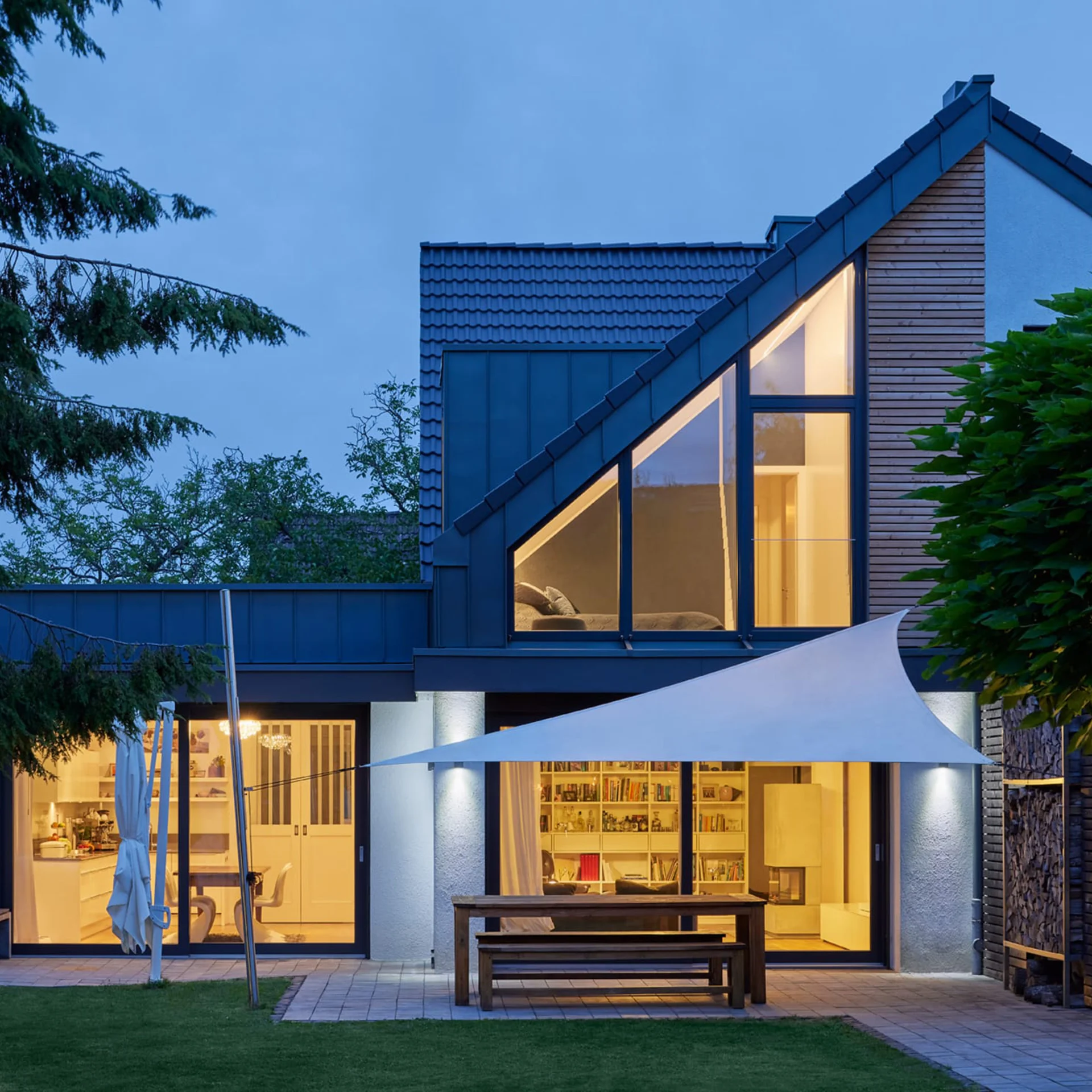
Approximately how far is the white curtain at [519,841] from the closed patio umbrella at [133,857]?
8.53 feet

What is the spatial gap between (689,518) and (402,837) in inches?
137

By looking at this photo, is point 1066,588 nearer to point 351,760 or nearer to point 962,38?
point 351,760

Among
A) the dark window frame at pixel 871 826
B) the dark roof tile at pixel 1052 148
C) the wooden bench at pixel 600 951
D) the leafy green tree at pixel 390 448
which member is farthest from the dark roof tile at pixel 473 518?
the leafy green tree at pixel 390 448

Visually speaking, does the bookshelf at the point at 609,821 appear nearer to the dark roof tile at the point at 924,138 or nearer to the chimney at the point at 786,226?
the dark roof tile at the point at 924,138

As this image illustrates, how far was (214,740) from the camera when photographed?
12.3 meters

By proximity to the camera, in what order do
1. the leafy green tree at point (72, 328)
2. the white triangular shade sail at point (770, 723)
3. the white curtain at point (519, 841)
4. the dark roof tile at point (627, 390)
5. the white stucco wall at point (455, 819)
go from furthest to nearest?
the white curtain at point (519, 841) < the white stucco wall at point (455, 819) < the dark roof tile at point (627, 390) < the white triangular shade sail at point (770, 723) < the leafy green tree at point (72, 328)

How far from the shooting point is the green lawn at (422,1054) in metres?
7.52

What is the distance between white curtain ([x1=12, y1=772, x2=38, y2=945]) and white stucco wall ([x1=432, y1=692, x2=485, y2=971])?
342cm

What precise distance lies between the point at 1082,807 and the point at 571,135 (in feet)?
366

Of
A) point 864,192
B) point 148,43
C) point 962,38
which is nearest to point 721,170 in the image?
point 962,38

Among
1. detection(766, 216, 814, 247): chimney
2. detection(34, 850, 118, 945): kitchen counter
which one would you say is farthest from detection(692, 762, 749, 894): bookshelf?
detection(766, 216, 814, 247): chimney

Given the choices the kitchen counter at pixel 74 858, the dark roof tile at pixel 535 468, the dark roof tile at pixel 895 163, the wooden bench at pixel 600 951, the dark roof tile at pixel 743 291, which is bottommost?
the wooden bench at pixel 600 951

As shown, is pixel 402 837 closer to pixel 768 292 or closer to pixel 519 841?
pixel 519 841

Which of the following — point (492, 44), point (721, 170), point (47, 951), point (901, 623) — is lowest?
point (47, 951)
